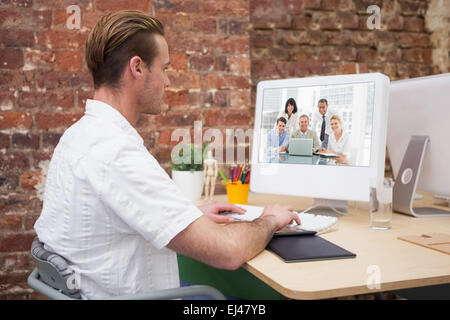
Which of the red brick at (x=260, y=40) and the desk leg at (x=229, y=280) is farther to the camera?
the red brick at (x=260, y=40)

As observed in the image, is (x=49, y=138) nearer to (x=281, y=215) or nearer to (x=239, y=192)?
(x=239, y=192)

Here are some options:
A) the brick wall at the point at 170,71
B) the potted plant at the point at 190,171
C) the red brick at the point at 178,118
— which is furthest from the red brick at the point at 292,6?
the potted plant at the point at 190,171

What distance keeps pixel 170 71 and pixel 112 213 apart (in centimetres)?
115

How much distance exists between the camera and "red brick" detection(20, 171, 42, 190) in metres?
1.84

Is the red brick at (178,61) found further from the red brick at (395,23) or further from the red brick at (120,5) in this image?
the red brick at (395,23)

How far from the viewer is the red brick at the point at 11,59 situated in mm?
1790

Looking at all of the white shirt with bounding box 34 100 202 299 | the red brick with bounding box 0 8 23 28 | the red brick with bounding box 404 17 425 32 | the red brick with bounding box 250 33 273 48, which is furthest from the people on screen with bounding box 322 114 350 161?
the red brick with bounding box 404 17 425 32

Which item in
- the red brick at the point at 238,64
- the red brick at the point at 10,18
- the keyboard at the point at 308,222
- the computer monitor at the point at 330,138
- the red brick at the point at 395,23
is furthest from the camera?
the red brick at the point at 395,23

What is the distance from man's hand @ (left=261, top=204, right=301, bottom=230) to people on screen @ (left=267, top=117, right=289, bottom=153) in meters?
0.32

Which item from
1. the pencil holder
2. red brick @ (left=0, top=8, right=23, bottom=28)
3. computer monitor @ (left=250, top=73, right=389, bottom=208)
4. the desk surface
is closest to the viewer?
the desk surface

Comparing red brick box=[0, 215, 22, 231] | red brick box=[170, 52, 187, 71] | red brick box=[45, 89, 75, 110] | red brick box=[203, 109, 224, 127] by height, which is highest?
red brick box=[170, 52, 187, 71]

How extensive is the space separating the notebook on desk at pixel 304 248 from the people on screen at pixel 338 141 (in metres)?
0.33

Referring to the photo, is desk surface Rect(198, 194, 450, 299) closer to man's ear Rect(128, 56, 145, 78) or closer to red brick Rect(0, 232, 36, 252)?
man's ear Rect(128, 56, 145, 78)

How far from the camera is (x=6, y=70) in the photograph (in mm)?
1798
